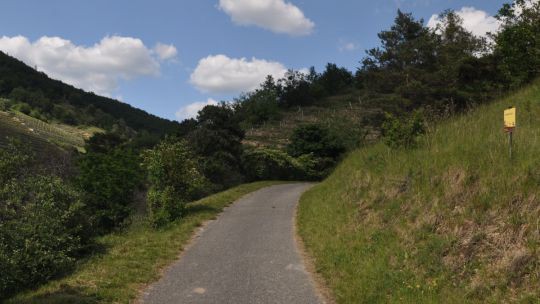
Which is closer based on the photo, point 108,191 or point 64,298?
point 64,298

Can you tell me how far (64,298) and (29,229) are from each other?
3.54 m

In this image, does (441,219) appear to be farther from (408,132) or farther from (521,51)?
(521,51)

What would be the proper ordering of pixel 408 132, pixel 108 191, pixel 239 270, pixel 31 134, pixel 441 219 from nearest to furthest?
1. pixel 441 219
2. pixel 239 270
3. pixel 408 132
4. pixel 108 191
5. pixel 31 134

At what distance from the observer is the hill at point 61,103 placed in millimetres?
108438

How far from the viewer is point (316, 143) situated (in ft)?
155

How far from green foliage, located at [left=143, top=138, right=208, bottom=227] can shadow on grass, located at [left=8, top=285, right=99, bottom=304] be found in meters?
7.26

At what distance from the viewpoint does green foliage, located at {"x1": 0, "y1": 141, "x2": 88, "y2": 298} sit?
331 inches

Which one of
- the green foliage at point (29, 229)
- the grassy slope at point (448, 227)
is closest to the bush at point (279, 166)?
the grassy slope at point (448, 227)

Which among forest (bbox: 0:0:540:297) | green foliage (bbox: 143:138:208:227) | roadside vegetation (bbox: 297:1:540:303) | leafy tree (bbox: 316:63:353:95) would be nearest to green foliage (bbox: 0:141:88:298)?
forest (bbox: 0:0:540:297)

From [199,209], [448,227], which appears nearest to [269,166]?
[199,209]

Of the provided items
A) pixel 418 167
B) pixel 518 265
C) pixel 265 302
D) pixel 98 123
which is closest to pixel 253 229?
pixel 418 167

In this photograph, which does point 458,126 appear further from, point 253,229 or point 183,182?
point 183,182

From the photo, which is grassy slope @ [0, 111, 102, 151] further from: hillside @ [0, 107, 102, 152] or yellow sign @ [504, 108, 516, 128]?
yellow sign @ [504, 108, 516, 128]

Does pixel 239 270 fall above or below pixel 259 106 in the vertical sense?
below
